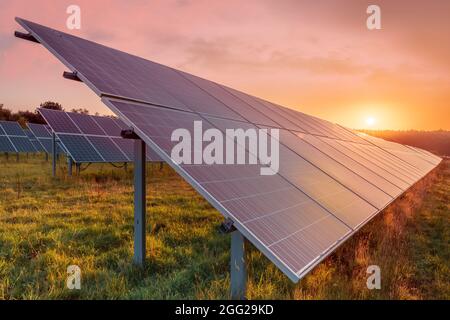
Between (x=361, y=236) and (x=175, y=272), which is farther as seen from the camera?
(x=361, y=236)

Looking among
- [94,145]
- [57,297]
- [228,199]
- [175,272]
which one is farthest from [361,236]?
[94,145]

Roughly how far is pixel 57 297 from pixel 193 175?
8.50 feet

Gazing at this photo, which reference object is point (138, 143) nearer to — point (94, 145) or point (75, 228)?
point (75, 228)

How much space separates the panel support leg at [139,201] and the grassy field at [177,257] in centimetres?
25

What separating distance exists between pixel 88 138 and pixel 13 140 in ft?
48.9

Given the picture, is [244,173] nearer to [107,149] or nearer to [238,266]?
[238,266]

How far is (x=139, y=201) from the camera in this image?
557cm

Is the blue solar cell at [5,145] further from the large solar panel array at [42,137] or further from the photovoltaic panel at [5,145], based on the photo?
the large solar panel array at [42,137]

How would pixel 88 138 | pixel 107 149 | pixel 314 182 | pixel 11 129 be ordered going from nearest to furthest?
pixel 314 182
pixel 107 149
pixel 88 138
pixel 11 129

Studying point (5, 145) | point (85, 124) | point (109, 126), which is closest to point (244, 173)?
point (85, 124)

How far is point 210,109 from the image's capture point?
23.0ft

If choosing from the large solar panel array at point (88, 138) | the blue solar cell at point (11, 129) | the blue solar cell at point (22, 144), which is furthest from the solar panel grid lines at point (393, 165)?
the blue solar cell at point (11, 129)

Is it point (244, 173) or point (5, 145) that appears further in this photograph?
point (5, 145)

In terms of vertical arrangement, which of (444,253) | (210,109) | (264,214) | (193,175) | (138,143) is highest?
(210,109)
